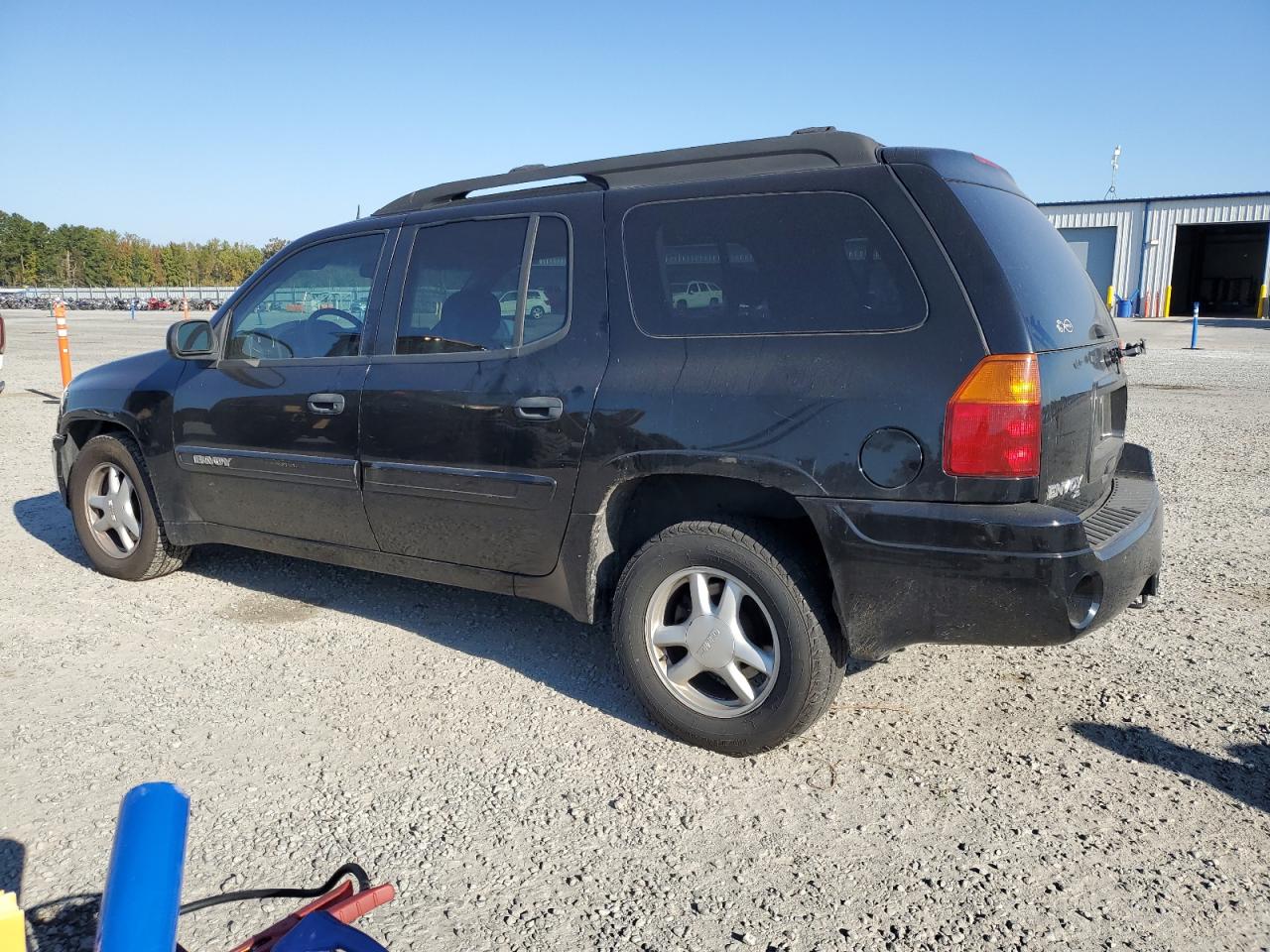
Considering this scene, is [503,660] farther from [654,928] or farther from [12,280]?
[12,280]

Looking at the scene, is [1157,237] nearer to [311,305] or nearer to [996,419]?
[311,305]

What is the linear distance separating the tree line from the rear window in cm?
12076

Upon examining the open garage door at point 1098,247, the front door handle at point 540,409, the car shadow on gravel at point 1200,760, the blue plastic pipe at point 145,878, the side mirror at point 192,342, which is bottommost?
the car shadow on gravel at point 1200,760

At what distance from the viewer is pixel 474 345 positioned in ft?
12.3

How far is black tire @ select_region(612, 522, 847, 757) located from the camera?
3.06 m

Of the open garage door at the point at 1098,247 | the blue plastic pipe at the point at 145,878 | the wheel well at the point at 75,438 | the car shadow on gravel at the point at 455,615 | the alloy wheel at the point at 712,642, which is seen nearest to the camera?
the blue plastic pipe at the point at 145,878

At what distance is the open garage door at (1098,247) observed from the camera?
42.2m

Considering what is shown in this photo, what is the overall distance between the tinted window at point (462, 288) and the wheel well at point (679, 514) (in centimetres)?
76

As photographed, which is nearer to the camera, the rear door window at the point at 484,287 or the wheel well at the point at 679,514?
the wheel well at the point at 679,514

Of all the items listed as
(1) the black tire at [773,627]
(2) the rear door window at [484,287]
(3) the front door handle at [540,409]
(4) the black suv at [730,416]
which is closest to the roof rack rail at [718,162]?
(4) the black suv at [730,416]

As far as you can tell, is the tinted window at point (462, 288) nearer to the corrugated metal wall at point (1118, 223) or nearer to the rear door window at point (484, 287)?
the rear door window at point (484, 287)

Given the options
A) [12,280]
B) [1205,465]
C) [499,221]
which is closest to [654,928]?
[499,221]

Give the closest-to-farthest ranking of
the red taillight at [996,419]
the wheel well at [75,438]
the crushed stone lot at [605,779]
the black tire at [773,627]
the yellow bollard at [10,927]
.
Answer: the yellow bollard at [10,927] < the crushed stone lot at [605,779] < the red taillight at [996,419] < the black tire at [773,627] < the wheel well at [75,438]

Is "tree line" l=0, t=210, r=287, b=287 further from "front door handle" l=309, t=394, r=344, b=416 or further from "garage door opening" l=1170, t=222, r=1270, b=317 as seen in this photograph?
"front door handle" l=309, t=394, r=344, b=416
